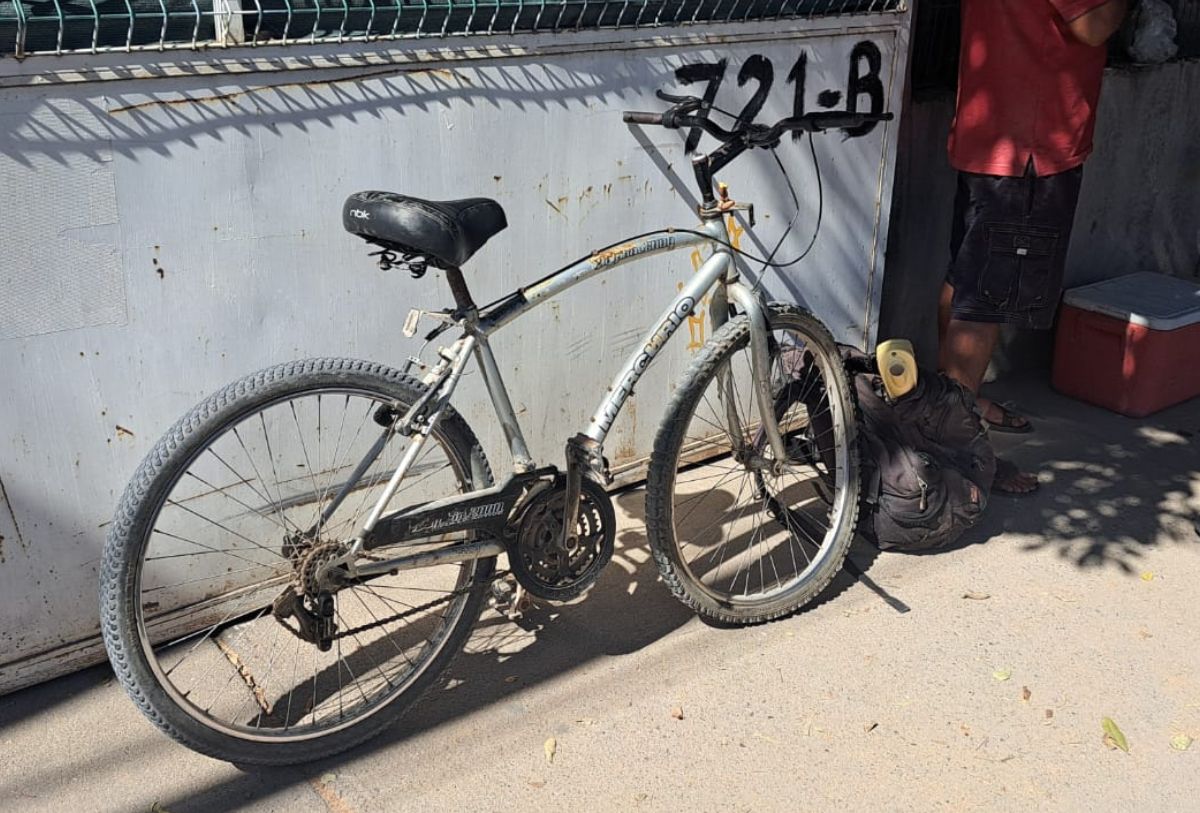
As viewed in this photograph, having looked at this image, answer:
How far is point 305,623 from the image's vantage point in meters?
2.79

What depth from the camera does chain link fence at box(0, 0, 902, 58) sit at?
8.69ft

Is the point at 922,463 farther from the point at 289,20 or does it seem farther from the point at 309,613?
the point at 289,20

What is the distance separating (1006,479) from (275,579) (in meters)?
2.59

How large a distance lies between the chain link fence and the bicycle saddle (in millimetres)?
561

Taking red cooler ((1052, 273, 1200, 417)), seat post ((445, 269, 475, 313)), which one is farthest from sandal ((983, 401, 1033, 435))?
seat post ((445, 269, 475, 313))

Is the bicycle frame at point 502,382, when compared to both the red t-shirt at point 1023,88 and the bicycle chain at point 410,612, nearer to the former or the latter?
the bicycle chain at point 410,612

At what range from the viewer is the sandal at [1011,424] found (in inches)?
190

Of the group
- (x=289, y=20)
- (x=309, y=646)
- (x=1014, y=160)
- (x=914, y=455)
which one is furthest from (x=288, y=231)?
(x=1014, y=160)

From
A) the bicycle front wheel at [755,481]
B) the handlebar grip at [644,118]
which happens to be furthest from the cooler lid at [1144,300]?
the handlebar grip at [644,118]

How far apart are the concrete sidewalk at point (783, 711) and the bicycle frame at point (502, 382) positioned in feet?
1.63

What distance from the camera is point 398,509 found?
2898 mm

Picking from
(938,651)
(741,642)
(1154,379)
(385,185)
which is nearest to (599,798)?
(741,642)

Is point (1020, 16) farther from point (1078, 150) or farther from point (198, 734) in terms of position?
point (198, 734)

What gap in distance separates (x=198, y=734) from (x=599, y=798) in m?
0.94
